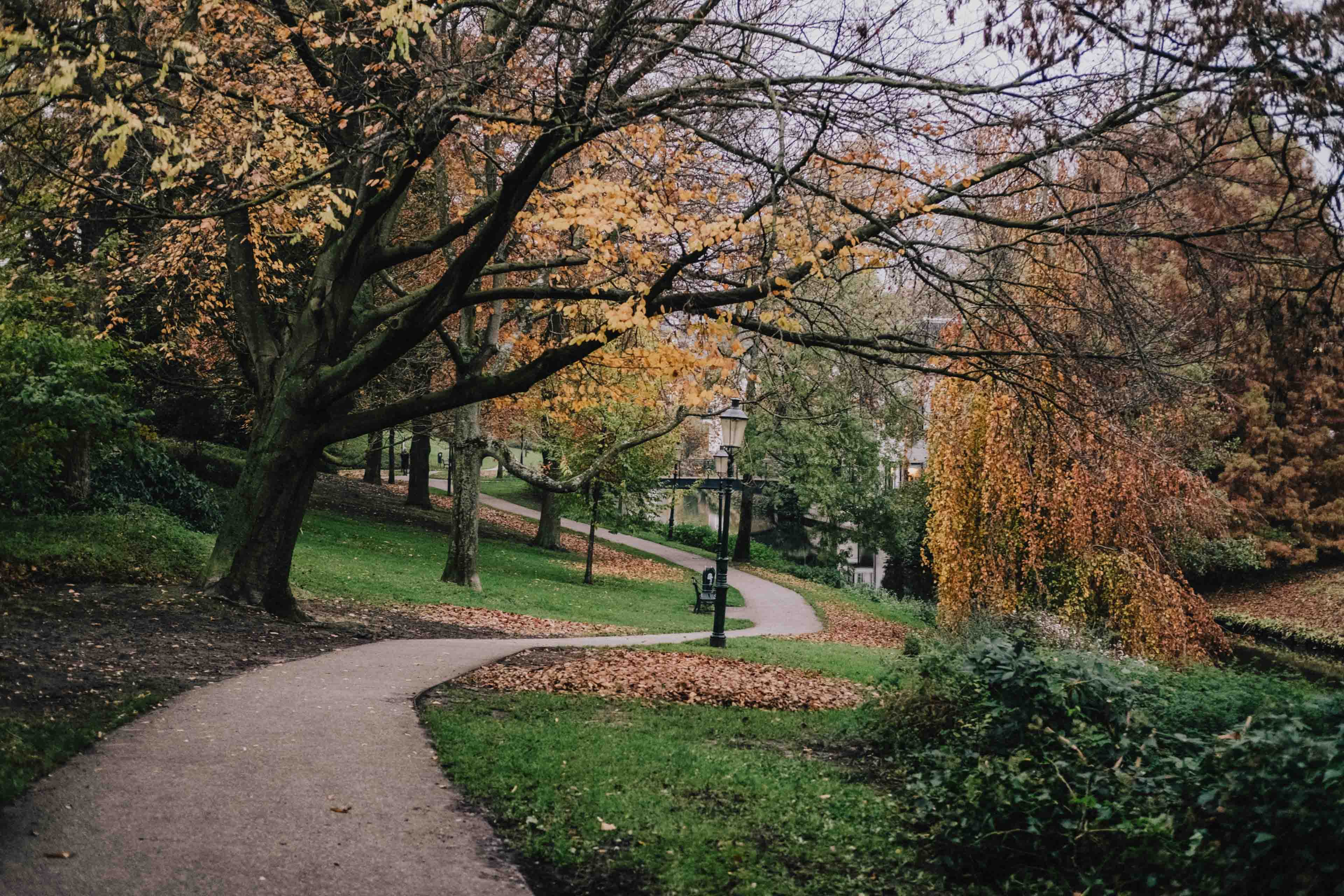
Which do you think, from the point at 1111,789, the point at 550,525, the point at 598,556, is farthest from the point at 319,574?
the point at 598,556

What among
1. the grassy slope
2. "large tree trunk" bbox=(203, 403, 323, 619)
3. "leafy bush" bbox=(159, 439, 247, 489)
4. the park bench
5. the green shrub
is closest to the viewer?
the grassy slope

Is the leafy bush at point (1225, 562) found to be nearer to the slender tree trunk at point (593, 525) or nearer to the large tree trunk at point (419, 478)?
the slender tree trunk at point (593, 525)

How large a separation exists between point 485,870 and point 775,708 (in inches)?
215

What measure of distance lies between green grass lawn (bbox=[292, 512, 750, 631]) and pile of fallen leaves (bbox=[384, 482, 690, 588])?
786 millimetres

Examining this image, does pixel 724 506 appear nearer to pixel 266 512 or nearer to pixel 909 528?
pixel 266 512

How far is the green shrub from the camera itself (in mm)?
11453

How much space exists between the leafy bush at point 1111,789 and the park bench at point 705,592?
→ 48.7 feet

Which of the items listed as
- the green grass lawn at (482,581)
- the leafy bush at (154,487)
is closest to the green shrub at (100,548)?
the leafy bush at (154,487)

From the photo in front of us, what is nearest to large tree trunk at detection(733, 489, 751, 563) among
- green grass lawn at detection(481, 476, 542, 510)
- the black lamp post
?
green grass lawn at detection(481, 476, 542, 510)

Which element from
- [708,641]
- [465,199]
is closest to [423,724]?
[708,641]

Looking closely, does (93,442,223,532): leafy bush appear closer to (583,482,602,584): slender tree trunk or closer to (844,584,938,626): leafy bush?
(583,482,602,584): slender tree trunk

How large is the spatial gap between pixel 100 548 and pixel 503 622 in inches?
245

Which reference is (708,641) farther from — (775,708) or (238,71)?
(238,71)

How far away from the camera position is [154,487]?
56.4 feet
